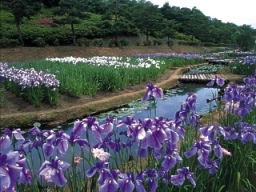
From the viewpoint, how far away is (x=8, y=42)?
18.0 m

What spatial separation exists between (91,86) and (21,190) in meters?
6.73

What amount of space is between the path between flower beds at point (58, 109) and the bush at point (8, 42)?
10845 millimetres

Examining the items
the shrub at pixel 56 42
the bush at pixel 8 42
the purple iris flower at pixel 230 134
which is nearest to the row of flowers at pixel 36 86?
the purple iris flower at pixel 230 134

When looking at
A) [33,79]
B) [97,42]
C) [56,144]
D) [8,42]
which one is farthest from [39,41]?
[56,144]

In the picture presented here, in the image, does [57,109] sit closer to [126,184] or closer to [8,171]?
[126,184]

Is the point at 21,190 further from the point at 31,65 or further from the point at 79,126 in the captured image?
the point at 31,65

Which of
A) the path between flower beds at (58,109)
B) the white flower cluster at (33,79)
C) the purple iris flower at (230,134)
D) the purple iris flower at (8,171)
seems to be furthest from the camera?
the white flower cluster at (33,79)

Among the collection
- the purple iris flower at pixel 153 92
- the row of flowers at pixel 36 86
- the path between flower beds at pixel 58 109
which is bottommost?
the path between flower beds at pixel 58 109

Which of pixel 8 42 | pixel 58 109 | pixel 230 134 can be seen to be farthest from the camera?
pixel 8 42

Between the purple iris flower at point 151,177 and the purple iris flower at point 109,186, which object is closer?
the purple iris flower at point 109,186

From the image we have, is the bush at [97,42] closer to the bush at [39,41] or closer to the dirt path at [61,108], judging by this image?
the bush at [39,41]

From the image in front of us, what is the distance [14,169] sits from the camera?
1.12m

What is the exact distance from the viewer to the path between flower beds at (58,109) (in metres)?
6.40

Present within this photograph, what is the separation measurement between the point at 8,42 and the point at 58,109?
1259cm
